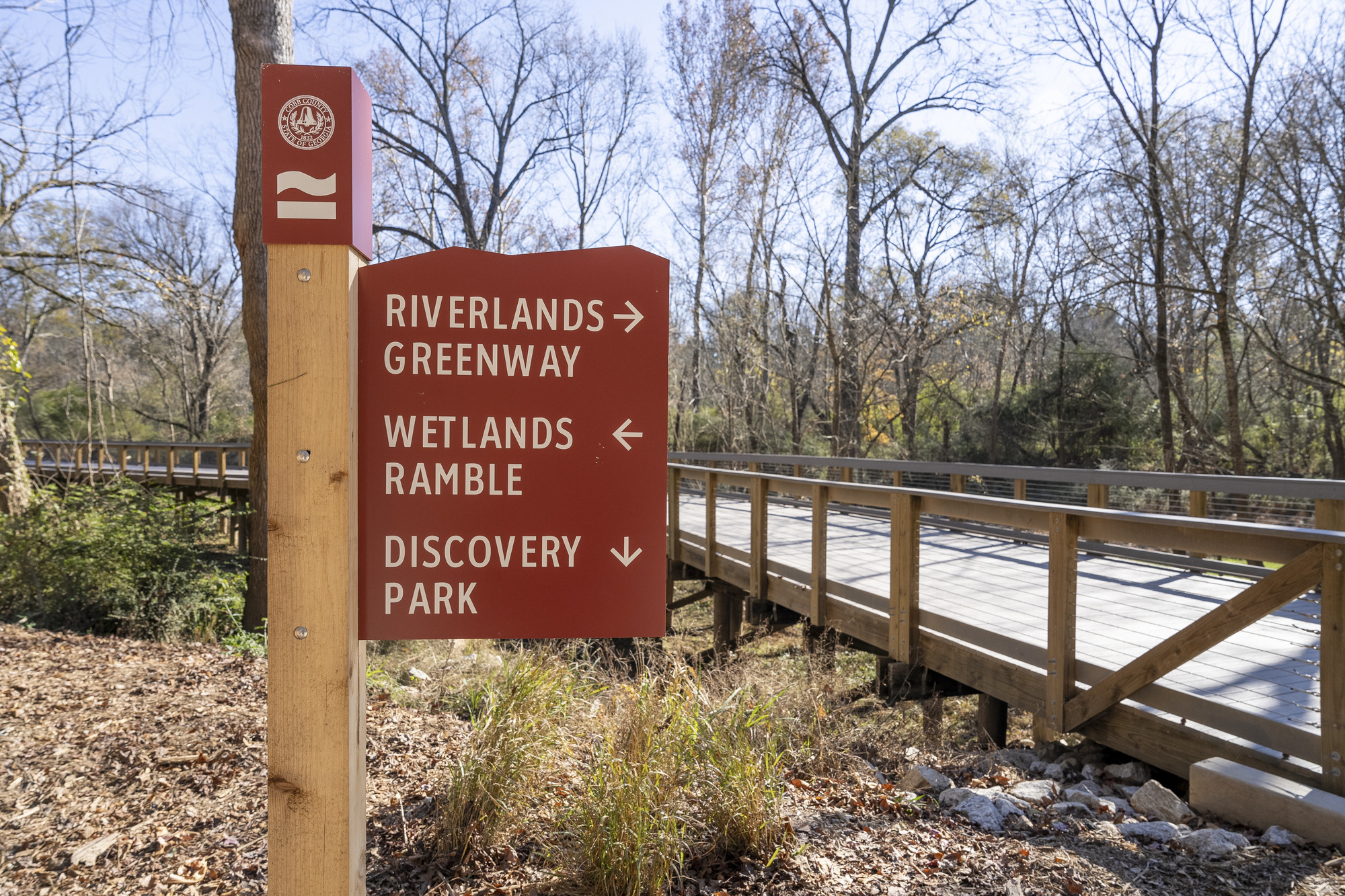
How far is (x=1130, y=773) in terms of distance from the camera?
156 inches

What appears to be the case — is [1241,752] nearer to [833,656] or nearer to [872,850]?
[872,850]

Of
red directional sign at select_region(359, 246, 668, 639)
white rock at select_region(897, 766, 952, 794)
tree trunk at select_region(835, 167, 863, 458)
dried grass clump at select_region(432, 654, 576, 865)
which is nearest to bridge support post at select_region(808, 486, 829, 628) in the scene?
white rock at select_region(897, 766, 952, 794)

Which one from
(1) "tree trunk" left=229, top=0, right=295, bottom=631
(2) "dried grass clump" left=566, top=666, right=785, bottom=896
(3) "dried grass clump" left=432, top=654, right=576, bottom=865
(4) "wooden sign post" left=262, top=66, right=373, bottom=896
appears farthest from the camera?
(1) "tree trunk" left=229, top=0, right=295, bottom=631

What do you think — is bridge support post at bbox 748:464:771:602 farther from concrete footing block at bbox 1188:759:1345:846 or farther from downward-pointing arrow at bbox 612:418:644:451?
downward-pointing arrow at bbox 612:418:644:451

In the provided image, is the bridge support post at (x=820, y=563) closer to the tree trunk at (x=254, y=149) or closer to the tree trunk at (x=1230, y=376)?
the tree trunk at (x=254, y=149)

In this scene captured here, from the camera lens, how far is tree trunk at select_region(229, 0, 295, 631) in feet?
22.6

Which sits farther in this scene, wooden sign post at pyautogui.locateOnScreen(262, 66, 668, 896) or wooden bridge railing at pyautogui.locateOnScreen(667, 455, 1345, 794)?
wooden bridge railing at pyautogui.locateOnScreen(667, 455, 1345, 794)

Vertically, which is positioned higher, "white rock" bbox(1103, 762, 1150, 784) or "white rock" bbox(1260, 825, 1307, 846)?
"white rock" bbox(1260, 825, 1307, 846)

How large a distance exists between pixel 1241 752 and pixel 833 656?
107 inches

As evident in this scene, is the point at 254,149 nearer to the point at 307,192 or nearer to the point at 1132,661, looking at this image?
the point at 307,192

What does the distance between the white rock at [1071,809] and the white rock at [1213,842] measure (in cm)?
40

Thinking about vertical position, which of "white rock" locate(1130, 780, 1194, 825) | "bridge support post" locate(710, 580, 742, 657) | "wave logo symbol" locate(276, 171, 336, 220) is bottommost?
"bridge support post" locate(710, 580, 742, 657)

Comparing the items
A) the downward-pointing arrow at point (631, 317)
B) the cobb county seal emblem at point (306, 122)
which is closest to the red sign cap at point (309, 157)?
the cobb county seal emblem at point (306, 122)

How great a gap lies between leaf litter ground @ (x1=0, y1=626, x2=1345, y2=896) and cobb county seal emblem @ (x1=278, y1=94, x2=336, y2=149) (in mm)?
2343
